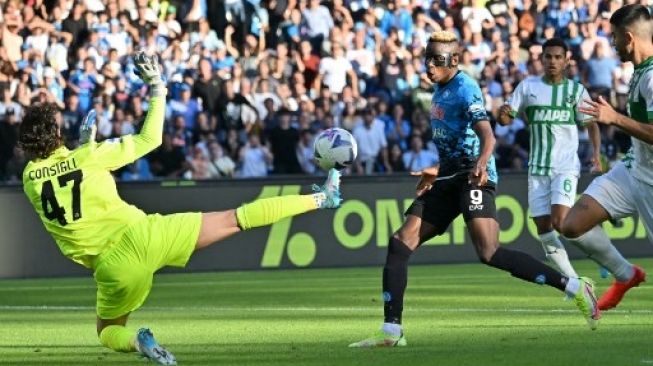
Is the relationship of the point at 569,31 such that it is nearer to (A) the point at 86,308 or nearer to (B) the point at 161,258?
(A) the point at 86,308

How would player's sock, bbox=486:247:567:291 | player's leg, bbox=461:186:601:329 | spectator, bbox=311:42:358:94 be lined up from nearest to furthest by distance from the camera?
player's leg, bbox=461:186:601:329 < player's sock, bbox=486:247:567:291 < spectator, bbox=311:42:358:94

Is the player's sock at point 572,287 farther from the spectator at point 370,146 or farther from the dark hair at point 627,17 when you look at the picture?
the spectator at point 370,146

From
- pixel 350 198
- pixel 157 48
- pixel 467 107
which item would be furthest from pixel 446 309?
pixel 157 48

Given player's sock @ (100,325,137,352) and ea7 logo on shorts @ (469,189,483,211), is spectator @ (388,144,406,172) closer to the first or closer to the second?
ea7 logo on shorts @ (469,189,483,211)

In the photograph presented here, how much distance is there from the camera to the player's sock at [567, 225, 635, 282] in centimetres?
1208

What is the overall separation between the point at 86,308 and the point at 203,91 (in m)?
9.80

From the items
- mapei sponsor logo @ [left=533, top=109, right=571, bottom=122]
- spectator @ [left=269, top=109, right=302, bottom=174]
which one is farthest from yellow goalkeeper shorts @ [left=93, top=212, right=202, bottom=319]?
spectator @ [left=269, top=109, right=302, bottom=174]

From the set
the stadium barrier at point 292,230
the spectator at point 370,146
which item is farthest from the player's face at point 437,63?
the spectator at point 370,146

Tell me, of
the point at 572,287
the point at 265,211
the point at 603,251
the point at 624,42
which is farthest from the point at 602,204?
the point at 265,211

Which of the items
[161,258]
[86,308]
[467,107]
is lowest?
[86,308]

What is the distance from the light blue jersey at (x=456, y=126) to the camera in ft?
35.6

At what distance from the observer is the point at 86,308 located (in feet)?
49.9

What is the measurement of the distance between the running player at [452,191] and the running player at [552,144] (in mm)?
3785

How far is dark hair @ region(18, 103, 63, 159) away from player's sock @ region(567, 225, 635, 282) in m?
4.32
